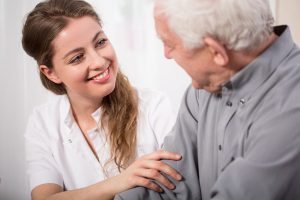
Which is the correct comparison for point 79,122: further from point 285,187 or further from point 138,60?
point 285,187

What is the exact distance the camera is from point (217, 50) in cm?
90

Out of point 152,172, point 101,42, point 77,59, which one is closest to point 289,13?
point 101,42

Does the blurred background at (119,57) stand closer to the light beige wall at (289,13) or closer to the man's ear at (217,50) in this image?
the light beige wall at (289,13)

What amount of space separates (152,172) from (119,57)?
0.91m

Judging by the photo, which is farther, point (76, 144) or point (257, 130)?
point (76, 144)

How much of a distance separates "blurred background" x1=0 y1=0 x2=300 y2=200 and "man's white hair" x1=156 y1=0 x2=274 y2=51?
0.99m

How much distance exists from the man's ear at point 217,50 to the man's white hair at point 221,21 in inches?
0.5

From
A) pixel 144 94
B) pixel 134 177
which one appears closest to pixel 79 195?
pixel 134 177

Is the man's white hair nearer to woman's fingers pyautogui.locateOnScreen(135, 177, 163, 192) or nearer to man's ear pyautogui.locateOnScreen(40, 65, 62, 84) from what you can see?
woman's fingers pyautogui.locateOnScreen(135, 177, 163, 192)

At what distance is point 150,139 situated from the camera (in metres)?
1.57

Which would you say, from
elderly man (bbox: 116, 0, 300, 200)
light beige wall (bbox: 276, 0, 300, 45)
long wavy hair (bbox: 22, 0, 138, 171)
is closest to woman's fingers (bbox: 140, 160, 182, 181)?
elderly man (bbox: 116, 0, 300, 200)

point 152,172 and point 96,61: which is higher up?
point 96,61

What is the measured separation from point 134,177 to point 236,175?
15.9 inches

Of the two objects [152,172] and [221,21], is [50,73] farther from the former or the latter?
[221,21]
